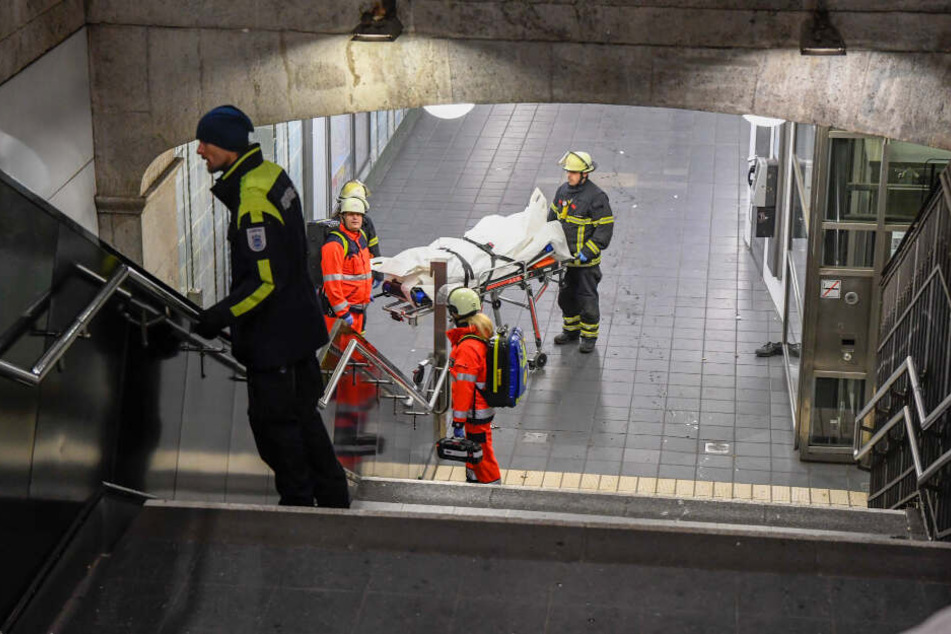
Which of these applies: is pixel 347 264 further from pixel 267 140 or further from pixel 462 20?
pixel 462 20

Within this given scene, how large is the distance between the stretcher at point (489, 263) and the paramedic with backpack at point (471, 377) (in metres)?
1.68

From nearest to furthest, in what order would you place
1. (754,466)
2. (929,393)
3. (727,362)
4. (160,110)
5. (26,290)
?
1. (26,290)
2. (929,393)
3. (160,110)
4. (754,466)
5. (727,362)

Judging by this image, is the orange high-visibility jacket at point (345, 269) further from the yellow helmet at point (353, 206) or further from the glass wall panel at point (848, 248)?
the glass wall panel at point (848, 248)

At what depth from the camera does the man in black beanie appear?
5414mm

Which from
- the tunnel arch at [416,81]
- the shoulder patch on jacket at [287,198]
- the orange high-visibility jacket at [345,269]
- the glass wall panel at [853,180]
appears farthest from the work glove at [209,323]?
the glass wall panel at [853,180]

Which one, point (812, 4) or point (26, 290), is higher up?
point (812, 4)

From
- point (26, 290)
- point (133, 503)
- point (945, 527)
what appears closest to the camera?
point (26, 290)

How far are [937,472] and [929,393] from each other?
0.86 meters

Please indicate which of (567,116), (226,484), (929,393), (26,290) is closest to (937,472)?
(929,393)

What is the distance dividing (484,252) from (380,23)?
4751mm

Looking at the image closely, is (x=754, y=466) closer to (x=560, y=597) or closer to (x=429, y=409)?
(x=429, y=409)

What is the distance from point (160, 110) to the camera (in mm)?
8391

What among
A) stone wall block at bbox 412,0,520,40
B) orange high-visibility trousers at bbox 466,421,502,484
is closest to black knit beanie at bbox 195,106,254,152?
stone wall block at bbox 412,0,520,40

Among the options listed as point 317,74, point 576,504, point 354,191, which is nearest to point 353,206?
point 354,191
